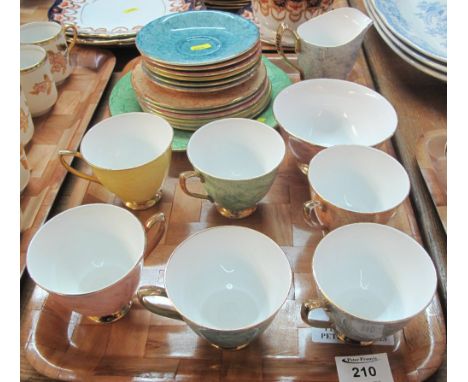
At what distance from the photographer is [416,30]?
97cm

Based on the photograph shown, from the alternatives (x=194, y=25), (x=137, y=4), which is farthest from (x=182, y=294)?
(x=137, y=4)

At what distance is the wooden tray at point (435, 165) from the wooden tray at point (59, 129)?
0.62 m

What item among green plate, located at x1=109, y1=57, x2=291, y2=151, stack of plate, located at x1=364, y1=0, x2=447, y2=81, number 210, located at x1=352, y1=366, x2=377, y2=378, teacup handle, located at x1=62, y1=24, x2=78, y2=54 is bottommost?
number 210, located at x1=352, y1=366, x2=377, y2=378

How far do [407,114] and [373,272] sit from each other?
1.36ft

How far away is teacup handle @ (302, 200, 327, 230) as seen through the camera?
1.93ft

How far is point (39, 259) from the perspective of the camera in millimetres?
543

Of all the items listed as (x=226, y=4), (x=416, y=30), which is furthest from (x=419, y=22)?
(x=226, y=4)

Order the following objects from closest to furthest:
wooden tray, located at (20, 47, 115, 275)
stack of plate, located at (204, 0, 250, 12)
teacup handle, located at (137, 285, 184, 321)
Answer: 1. teacup handle, located at (137, 285, 184, 321)
2. wooden tray, located at (20, 47, 115, 275)
3. stack of plate, located at (204, 0, 250, 12)

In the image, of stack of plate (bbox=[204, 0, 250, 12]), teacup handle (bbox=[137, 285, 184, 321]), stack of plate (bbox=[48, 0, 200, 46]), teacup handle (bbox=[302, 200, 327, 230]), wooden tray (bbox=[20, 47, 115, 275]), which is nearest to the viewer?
teacup handle (bbox=[137, 285, 184, 321])

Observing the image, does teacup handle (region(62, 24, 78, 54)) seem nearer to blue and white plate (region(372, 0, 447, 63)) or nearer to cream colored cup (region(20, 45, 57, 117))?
cream colored cup (region(20, 45, 57, 117))

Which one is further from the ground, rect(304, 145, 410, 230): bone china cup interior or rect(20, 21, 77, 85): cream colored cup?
rect(20, 21, 77, 85): cream colored cup

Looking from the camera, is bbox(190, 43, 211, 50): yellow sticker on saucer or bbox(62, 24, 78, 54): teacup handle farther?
bbox(62, 24, 78, 54): teacup handle

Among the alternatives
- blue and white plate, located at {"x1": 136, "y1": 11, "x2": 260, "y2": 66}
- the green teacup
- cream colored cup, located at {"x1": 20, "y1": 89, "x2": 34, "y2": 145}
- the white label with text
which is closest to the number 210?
the white label with text

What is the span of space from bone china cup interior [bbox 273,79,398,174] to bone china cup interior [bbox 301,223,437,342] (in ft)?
0.86
